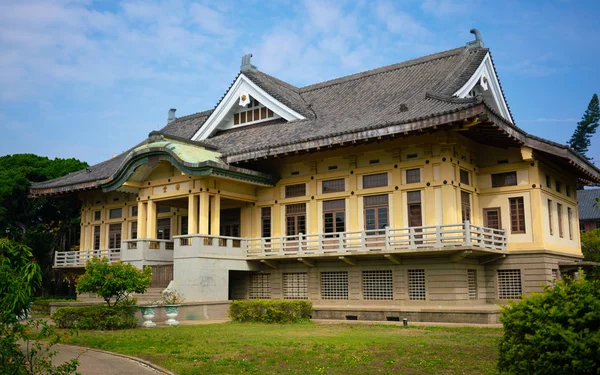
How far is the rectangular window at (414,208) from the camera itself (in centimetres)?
2627

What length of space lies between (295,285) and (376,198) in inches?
228

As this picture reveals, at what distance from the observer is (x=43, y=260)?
134 feet

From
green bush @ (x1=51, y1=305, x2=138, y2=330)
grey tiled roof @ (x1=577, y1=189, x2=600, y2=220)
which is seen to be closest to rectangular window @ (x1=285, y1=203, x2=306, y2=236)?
green bush @ (x1=51, y1=305, x2=138, y2=330)

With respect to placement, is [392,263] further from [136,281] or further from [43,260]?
[43,260]

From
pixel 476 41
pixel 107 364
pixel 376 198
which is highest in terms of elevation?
pixel 476 41

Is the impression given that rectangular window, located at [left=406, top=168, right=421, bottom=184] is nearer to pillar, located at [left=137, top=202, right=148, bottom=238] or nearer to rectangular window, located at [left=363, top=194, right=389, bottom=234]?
rectangular window, located at [left=363, top=194, right=389, bottom=234]

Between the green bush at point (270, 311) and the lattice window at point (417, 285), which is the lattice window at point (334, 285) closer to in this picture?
the lattice window at point (417, 285)

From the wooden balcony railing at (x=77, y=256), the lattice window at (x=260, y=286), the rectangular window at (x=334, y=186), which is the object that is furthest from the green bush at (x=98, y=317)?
the wooden balcony railing at (x=77, y=256)

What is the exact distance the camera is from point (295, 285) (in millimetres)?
28812

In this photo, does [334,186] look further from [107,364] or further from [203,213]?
[107,364]

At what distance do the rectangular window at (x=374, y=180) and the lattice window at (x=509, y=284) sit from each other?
661cm

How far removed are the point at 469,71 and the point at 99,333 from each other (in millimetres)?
20330

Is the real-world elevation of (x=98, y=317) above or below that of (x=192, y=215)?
below

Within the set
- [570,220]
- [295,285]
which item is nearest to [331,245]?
[295,285]
